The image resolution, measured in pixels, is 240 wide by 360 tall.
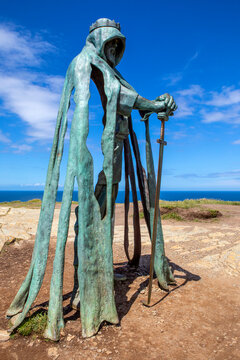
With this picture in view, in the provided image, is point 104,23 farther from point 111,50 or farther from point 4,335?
point 4,335

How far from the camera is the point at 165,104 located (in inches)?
145

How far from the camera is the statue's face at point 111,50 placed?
3537 millimetres

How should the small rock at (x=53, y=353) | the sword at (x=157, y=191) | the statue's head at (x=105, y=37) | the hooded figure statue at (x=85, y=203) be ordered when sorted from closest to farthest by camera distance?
the small rock at (x=53, y=353) < the hooded figure statue at (x=85, y=203) < the statue's head at (x=105, y=37) < the sword at (x=157, y=191)

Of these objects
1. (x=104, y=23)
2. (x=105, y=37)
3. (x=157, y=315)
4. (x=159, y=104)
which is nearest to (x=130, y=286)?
(x=157, y=315)

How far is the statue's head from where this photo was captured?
11.0ft

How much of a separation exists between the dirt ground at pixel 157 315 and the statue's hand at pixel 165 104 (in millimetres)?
2681

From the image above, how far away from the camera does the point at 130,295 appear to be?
3904mm

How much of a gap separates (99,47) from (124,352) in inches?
138

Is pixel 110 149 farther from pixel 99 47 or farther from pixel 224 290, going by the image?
pixel 224 290

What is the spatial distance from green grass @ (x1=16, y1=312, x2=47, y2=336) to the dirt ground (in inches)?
3.4

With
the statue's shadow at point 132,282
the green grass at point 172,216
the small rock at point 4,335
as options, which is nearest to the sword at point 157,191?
the statue's shadow at point 132,282

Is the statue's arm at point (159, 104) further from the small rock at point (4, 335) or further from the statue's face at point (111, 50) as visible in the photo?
the small rock at point (4, 335)

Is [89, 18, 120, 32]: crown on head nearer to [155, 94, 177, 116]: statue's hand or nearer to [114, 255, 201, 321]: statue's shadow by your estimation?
[155, 94, 177, 116]: statue's hand

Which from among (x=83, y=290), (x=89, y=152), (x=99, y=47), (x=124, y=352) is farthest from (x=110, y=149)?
(x=124, y=352)
